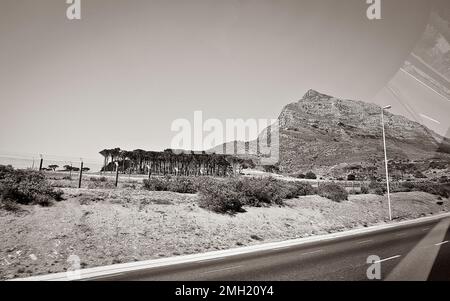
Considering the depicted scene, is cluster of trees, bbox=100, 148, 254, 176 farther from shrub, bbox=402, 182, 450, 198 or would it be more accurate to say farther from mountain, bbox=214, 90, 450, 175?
shrub, bbox=402, 182, 450, 198

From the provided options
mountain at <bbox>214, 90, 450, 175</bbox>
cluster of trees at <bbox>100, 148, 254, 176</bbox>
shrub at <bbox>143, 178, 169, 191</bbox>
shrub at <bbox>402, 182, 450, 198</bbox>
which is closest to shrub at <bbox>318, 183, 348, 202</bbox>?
shrub at <bbox>143, 178, 169, 191</bbox>

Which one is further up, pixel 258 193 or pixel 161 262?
pixel 258 193

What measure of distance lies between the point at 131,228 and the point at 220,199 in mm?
7031

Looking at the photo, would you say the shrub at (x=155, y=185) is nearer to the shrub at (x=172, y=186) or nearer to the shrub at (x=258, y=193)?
the shrub at (x=172, y=186)

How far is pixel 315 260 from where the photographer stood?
35.9 feet

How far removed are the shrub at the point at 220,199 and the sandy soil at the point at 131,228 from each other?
745mm

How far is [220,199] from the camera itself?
20.6 metres

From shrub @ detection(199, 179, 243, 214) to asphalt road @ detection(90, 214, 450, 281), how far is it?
7069 millimetres

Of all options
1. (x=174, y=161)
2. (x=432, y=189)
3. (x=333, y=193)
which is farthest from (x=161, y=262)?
(x=174, y=161)

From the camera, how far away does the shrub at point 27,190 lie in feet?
51.5

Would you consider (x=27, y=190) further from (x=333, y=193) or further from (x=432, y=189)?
(x=432, y=189)

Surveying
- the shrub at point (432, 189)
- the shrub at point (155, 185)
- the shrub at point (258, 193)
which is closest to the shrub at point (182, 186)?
the shrub at point (155, 185)
